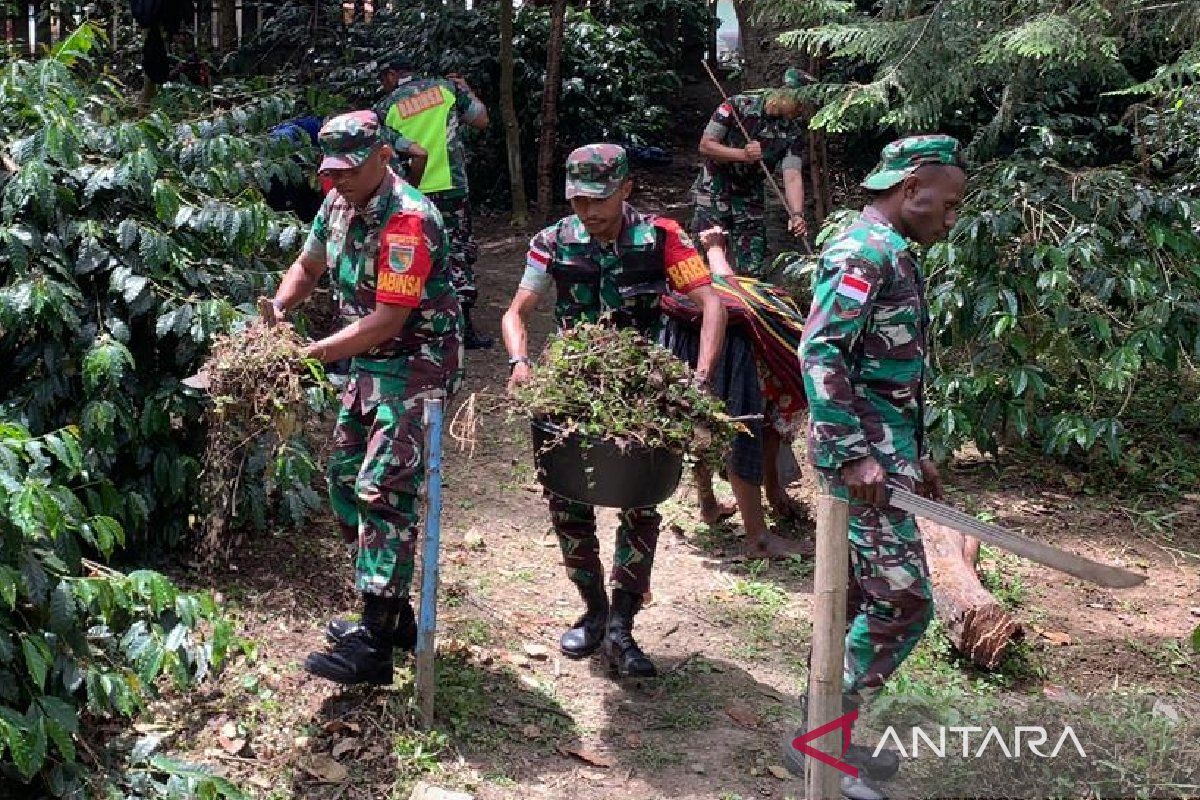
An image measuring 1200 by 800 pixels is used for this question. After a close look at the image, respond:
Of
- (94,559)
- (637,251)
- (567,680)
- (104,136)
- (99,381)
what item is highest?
(104,136)

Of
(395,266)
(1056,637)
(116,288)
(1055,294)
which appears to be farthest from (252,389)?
(1055,294)

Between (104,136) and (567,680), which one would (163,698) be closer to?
(567,680)

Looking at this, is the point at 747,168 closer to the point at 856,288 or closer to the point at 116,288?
the point at 116,288

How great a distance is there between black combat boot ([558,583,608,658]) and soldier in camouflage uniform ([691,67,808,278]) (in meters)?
3.69

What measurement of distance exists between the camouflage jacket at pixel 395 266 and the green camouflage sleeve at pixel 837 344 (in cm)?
133

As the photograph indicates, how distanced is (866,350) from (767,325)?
2.06 meters

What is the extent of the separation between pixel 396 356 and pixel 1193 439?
5699mm

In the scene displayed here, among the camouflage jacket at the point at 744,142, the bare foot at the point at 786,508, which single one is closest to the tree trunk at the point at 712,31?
the camouflage jacket at the point at 744,142

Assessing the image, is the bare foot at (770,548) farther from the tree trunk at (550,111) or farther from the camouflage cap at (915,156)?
the tree trunk at (550,111)

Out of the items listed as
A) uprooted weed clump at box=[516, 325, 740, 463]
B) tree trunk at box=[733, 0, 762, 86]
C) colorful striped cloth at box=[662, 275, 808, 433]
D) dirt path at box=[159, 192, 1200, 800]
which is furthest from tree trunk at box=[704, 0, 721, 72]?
uprooted weed clump at box=[516, 325, 740, 463]

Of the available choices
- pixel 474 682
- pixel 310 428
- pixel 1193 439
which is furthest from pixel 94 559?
pixel 1193 439

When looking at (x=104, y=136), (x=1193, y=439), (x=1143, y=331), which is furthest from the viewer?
(x=1193, y=439)

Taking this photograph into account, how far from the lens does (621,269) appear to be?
16.3ft

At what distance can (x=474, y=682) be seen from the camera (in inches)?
195
